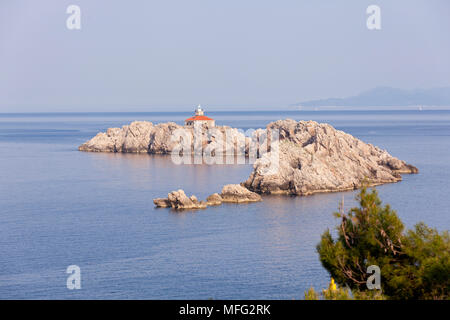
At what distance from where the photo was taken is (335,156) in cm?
6475

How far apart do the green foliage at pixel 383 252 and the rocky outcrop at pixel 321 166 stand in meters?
37.1

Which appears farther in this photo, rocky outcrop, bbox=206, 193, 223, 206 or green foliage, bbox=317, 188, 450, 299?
rocky outcrop, bbox=206, 193, 223, 206

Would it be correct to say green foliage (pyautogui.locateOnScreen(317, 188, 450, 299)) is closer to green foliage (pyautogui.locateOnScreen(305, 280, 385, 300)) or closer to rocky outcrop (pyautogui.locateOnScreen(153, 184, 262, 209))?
green foliage (pyautogui.locateOnScreen(305, 280, 385, 300))

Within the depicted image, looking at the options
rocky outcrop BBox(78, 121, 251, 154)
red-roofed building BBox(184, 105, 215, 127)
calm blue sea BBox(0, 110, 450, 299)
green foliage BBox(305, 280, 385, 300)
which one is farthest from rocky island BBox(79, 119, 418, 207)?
green foliage BBox(305, 280, 385, 300)

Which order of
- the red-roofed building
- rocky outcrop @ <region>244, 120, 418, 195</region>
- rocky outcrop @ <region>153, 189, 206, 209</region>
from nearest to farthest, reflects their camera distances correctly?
rocky outcrop @ <region>153, 189, 206, 209</region>, rocky outcrop @ <region>244, 120, 418, 195</region>, the red-roofed building

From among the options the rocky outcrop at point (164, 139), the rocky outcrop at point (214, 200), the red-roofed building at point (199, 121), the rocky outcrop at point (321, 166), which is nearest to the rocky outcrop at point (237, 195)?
the rocky outcrop at point (214, 200)

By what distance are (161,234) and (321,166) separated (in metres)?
24.3

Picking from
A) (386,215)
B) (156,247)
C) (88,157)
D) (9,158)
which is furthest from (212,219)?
(9,158)

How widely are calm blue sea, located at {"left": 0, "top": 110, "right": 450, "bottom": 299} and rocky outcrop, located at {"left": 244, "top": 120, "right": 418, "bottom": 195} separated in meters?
2.20

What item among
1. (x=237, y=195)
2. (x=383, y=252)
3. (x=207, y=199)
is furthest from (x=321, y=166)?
(x=383, y=252)

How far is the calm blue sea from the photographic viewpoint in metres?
30.9

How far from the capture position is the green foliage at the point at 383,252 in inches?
693

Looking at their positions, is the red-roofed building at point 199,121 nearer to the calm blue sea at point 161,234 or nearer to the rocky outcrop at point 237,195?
the calm blue sea at point 161,234
